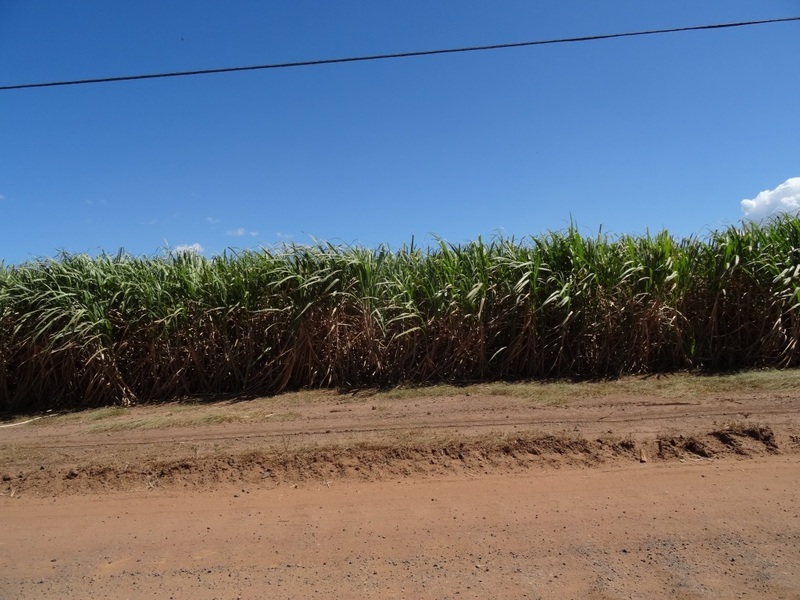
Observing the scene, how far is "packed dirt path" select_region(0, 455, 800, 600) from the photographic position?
3465 millimetres

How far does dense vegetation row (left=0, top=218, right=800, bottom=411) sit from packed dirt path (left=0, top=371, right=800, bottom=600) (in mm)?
1476

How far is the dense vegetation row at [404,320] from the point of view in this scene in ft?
27.2

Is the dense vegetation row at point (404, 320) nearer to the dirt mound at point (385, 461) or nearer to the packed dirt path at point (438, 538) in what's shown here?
the dirt mound at point (385, 461)

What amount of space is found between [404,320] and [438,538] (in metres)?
4.68

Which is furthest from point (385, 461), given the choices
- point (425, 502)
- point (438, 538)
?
point (438, 538)

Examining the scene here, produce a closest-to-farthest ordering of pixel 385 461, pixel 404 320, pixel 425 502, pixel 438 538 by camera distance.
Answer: pixel 438 538
pixel 425 502
pixel 385 461
pixel 404 320

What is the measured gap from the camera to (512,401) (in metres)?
7.03

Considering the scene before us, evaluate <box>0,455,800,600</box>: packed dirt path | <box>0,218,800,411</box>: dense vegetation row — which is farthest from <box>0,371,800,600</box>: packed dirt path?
<box>0,218,800,411</box>: dense vegetation row

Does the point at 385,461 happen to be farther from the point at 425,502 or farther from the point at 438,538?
the point at 438,538

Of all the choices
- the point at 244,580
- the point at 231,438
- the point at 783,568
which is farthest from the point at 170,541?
the point at 783,568

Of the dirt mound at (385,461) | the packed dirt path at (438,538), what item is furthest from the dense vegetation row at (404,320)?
the packed dirt path at (438,538)

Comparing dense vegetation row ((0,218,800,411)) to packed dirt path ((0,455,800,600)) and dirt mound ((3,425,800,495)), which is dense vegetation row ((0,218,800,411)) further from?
packed dirt path ((0,455,800,600))

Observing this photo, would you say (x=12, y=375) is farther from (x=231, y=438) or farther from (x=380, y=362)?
(x=380, y=362)

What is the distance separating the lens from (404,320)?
8.49 meters
